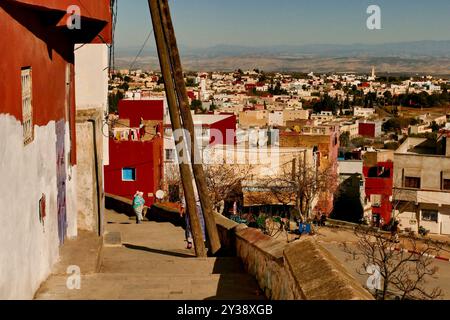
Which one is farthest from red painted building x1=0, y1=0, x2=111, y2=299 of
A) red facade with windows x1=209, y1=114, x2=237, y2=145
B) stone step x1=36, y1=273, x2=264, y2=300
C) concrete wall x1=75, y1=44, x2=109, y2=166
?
red facade with windows x1=209, y1=114, x2=237, y2=145

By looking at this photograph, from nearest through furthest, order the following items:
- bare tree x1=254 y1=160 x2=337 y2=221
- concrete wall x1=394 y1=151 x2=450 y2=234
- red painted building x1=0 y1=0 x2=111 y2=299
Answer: red painted building x1=0 y1=0 x2=111 y2=299 → bare tree x1=254 y1=160 x2=337 y2=221 → concrete wall x1=394 y1=151 x2=450 y2=234

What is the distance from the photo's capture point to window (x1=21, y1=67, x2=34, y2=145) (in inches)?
300

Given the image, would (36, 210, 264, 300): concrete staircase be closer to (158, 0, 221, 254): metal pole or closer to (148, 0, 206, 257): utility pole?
(148, 0, 206, 257): utility pole

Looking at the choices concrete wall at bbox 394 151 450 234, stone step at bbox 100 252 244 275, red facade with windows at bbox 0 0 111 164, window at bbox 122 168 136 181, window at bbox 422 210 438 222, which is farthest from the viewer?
window at bbox 422 210 438 222

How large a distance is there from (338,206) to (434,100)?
497 feet

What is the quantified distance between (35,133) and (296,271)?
3.76 metres

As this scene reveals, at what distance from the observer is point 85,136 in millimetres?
13016

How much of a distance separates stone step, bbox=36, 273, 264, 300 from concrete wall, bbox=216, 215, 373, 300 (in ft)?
1.07

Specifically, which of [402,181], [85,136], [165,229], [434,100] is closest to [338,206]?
[402,181]

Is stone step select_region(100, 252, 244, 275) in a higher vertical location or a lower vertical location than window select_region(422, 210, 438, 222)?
higher

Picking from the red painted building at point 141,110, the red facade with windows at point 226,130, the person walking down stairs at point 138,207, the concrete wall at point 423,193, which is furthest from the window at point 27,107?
the concrete wall at point 423,193

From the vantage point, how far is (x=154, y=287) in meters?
8.66
